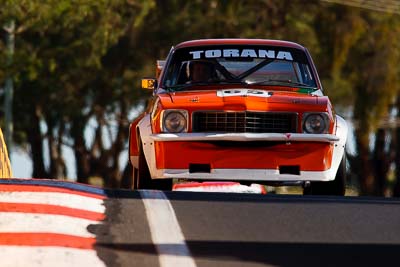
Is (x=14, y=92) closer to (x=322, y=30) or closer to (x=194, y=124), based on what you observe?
(x=322, y=30)

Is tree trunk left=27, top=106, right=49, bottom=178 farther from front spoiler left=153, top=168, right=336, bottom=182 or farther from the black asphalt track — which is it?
the black asphalt track

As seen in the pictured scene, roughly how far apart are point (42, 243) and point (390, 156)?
4395cm

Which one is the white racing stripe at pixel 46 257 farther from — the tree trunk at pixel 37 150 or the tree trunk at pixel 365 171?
the tree trunk at pixel 37 150

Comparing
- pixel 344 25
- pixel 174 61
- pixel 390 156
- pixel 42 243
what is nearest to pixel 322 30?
pixel 344 25

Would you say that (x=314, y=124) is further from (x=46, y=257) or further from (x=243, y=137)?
(x=46, y=257)

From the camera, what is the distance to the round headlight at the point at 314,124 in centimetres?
1312

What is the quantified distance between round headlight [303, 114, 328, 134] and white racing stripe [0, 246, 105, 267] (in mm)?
5375

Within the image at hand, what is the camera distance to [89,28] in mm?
42375

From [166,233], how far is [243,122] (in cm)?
428

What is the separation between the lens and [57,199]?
32.9 feet

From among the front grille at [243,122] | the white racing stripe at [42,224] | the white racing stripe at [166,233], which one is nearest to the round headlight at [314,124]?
the front grille at [243,122]

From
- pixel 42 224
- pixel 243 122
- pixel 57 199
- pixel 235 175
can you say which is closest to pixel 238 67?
pixel 243 122

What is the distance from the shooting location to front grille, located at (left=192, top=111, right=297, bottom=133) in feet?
42.8

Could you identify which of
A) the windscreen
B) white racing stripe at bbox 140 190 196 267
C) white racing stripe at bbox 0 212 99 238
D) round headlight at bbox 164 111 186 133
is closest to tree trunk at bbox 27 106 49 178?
the windscreen
